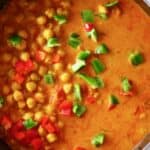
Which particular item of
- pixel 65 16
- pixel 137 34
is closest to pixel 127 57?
pixel 137 34

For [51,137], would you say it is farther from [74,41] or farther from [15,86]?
[74,41]

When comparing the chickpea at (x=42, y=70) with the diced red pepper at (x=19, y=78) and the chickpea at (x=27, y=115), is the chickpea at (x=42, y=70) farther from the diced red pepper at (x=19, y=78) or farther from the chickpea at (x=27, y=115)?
the chickpea at (x=27, y=115)

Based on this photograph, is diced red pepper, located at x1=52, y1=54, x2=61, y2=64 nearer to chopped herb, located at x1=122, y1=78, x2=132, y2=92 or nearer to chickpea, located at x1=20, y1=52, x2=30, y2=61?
chickpea, located at x1=20, y1=52, x2=30, y2=61

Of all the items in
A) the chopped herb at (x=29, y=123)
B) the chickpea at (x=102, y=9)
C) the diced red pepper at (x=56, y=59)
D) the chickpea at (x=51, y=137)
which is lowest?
the chickpea at (x=51, y=137)

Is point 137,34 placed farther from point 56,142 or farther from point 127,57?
point 56,142

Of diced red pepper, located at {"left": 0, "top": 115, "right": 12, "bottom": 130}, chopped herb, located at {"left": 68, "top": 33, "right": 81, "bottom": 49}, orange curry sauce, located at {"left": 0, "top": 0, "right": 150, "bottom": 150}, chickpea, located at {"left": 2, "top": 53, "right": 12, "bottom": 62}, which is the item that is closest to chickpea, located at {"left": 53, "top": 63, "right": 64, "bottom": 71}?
orange curry sauce, located at {"left": 0, "top": 0, "right": 150, "bottom": 150}

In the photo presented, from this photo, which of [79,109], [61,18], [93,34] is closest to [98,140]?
[79,109]

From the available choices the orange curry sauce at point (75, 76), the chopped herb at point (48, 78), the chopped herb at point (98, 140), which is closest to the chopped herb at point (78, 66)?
the orange curry sauce at point (75, 76)
